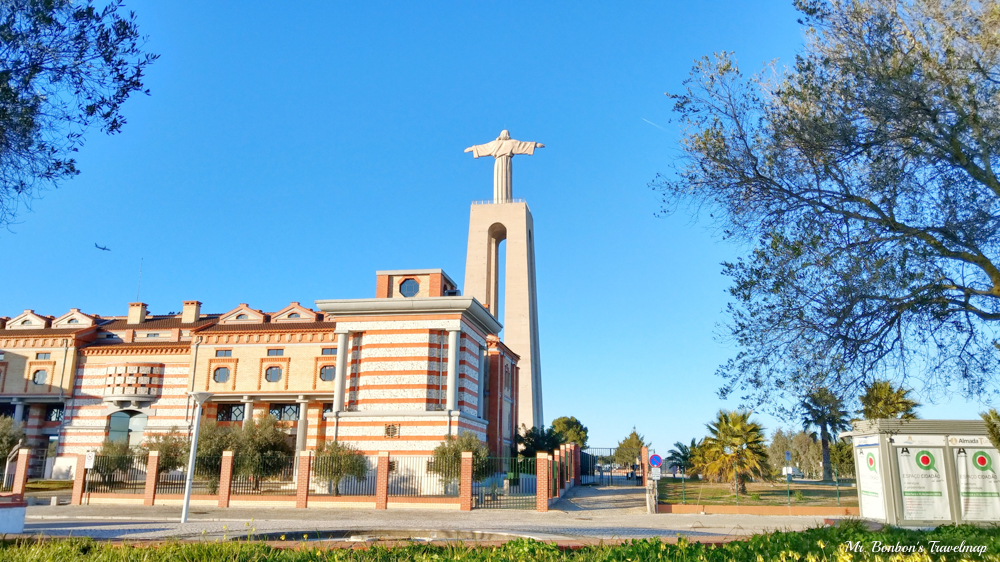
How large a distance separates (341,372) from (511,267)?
31.3 meters

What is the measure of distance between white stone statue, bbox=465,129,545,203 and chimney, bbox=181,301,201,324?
91.5 ft

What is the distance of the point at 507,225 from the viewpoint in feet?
208

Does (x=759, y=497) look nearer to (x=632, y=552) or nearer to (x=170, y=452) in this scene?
(x=170, y=452)

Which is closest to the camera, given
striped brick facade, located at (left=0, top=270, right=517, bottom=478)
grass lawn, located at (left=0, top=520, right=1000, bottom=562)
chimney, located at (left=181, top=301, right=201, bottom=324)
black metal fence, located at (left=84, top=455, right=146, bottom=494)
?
grass lawn, located at (left=0, top=520, right=1000, bottom=562)

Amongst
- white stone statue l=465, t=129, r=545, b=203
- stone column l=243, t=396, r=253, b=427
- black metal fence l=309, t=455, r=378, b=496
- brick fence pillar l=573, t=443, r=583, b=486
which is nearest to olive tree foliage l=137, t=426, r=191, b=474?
black metal fence l=309, t=455, r=378, b=496

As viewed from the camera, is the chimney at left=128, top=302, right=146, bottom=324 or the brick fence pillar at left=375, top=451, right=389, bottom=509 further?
the chimney at left=128, top=302, right=146, bottom=324

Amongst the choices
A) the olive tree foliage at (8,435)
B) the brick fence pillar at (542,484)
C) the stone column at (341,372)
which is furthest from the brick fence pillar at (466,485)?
the olive tree foliage at (8,435)

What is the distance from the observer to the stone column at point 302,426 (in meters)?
37.2

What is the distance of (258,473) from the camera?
93.4ft

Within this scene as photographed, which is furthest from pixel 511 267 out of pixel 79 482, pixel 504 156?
pixel 79 482

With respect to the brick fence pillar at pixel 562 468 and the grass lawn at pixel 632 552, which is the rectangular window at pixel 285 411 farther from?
the grass lawn at pixel 632 552

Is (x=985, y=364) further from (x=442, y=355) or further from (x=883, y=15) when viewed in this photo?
(x=442, y=355)

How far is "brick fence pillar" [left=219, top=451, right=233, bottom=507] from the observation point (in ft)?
83.7

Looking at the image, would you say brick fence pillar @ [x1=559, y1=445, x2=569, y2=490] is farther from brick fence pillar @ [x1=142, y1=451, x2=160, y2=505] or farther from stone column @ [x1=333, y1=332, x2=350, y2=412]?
brick fence pillar @ [x1=142, y1=451, x2=160, y2=505]
